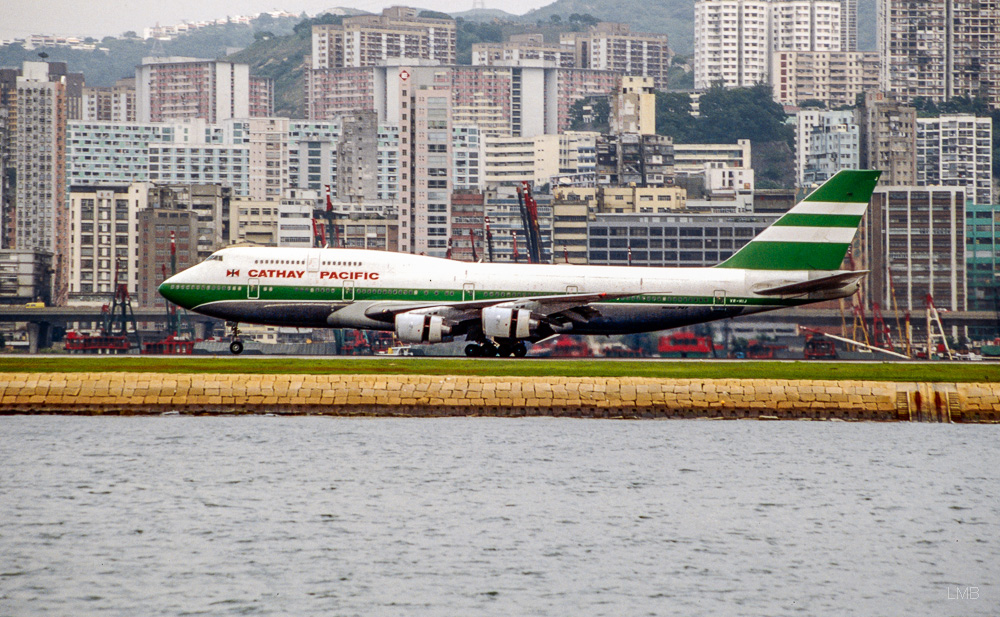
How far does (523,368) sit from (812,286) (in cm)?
1551

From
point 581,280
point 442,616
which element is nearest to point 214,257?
point 581,280

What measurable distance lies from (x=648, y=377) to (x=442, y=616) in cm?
2083

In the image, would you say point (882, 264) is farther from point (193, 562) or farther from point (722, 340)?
point (193, 562)

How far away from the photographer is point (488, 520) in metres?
23.9

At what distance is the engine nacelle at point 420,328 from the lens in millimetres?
49312

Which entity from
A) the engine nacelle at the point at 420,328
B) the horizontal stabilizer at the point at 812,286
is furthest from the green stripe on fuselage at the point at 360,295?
the horizontal stabilizer at the point at 812,286

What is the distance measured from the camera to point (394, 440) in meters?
33.6

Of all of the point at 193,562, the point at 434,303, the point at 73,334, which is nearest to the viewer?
the point at 193,562

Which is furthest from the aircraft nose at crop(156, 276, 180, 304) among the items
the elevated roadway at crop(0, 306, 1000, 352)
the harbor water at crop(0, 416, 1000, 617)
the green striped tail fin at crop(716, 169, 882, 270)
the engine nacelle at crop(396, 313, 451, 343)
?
the elevated roadway at crop(0, 306, 1000, 352)

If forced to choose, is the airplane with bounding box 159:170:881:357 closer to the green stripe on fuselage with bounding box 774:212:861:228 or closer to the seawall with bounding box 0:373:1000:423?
the green stripe on fuselage with bounding box 774:212:861:228

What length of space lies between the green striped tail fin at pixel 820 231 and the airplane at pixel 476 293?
332 millimetres

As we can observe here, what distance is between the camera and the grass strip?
3988cm

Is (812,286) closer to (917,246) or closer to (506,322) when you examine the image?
(506,322)

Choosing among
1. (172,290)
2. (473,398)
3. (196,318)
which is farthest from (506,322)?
(196,318)
